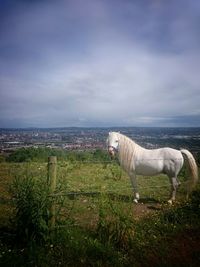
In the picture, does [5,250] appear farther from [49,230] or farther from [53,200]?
[53,200]

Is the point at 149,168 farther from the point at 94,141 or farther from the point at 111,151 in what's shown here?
the point at 94,141

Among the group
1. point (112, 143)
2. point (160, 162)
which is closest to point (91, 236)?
point (112, 143)

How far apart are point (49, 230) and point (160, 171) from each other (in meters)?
4.41

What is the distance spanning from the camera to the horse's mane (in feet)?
29.3

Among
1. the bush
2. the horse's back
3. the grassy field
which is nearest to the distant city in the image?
the horse's back

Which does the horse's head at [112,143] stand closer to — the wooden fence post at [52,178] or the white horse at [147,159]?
the white horse at [147,159]

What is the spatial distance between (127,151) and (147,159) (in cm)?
64

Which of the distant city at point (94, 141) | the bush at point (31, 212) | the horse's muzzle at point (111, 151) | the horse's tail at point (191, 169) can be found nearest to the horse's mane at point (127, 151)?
the horse's muzzle at point (111, 151)

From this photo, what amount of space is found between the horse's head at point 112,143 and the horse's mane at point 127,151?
12 centimetres

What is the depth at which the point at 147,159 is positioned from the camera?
888 centimetres

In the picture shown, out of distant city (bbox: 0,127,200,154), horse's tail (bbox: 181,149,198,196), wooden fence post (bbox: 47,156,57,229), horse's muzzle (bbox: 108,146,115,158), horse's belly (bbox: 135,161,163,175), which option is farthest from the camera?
distant city (bbox: 0,127,200,154)

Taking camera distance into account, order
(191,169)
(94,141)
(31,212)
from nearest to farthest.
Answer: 1. (31,212)
2. (191,169)
3. (94,141)

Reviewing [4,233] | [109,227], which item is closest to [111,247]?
[109,227]

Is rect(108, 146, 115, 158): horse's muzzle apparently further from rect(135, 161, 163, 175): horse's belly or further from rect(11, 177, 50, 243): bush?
rect(11, 177, 50, 243): bush
